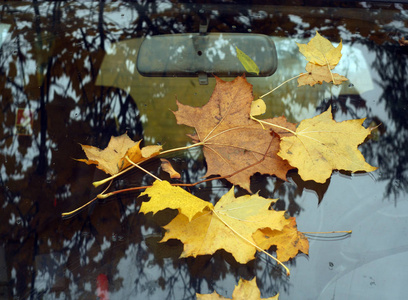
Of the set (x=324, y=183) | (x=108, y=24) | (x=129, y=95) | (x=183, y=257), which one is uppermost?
(x=108, y=24)

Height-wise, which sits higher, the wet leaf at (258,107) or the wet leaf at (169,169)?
the wet leaf at (258,107)

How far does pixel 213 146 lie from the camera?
1.18 meters

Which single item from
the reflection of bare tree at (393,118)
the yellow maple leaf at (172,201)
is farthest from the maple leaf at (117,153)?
the reflection of bare tree at (393,118)

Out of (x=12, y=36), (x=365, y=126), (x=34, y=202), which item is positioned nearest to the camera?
(x=34, y=202)

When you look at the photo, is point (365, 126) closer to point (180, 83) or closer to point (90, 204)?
point (180, 83)

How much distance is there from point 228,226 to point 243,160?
221mm

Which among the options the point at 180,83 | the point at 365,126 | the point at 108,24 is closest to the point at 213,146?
the point at 180,83

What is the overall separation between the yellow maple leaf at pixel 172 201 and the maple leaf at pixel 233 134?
126 mm

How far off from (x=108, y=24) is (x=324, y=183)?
3.22 feet

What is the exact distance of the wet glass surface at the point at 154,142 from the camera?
1010 millimetres

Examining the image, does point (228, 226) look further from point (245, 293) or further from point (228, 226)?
point (245, 293)

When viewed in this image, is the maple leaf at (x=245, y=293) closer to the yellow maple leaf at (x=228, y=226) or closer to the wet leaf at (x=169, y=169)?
the yellow maple leaf at (x=228, y=226)

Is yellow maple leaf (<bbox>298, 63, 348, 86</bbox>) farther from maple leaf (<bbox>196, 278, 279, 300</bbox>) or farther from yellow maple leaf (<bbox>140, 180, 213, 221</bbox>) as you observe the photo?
maple leaf (<bbox>196, 278, 279, 300</bbox>)

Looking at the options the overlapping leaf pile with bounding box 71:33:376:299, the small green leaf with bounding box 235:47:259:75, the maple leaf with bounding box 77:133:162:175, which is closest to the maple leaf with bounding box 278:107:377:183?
the overlapping leaf pile with bounding box 71:33:376:299
